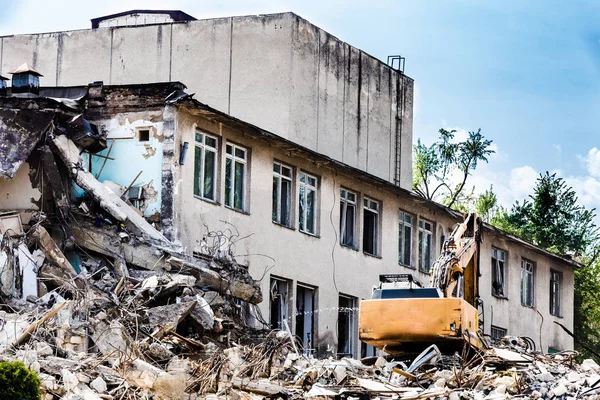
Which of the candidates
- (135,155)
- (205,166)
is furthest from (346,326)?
(135,155)

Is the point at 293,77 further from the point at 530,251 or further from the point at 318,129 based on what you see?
the point at 530,251

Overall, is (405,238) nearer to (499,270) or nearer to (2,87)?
(499,270)

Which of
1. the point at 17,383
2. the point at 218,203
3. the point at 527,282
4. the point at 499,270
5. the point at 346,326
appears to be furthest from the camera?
the point at 527,282

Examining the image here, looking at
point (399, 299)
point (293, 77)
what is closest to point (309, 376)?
point (399, 299)

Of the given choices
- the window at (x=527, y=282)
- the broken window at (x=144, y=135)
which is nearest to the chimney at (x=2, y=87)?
the broken window at (x=144, y=135)

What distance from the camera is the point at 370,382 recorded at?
2373cm

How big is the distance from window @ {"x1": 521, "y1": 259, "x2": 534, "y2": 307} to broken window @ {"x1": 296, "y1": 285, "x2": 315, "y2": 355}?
1393 cm

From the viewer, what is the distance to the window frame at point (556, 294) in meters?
47.3

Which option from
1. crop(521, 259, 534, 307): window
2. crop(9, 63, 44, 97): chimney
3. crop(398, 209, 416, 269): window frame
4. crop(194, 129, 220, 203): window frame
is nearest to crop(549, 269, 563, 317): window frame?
crop(521, 259, 534, 307): window

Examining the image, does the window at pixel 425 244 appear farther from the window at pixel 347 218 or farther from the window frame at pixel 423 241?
the window at pixel 347 218

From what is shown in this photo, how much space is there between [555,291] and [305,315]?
17.6m

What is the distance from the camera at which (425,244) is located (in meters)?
39.5

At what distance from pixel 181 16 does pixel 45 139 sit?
46.3 ft

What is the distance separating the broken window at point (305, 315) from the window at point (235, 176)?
3.38m
